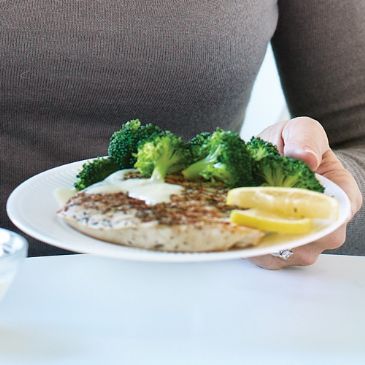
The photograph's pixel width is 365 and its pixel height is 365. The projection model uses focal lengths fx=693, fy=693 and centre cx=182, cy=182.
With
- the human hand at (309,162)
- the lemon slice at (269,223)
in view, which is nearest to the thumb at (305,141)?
the human hand at (309,162)

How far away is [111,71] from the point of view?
4.40ft

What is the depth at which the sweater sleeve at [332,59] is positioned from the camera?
1.55m

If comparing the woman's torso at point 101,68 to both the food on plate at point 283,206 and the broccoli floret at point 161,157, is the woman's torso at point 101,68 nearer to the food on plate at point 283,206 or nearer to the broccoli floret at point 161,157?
the broccoli floret at point 161,157

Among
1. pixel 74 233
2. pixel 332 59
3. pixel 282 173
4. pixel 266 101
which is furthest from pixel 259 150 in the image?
pixel 266 101

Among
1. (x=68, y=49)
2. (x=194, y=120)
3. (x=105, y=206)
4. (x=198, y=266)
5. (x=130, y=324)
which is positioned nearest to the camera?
(x=105, y=206)

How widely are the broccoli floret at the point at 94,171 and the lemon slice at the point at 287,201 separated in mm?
189

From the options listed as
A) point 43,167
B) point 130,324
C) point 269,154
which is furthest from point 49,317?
point 43,167

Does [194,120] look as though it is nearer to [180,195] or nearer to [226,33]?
[226,33]

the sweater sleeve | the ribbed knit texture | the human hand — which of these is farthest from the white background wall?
the human hand

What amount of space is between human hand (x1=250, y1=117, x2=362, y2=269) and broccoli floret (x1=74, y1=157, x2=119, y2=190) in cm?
24

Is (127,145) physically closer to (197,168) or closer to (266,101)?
(197,168)

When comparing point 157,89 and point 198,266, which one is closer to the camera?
point 198,266

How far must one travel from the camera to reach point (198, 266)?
1049 mm

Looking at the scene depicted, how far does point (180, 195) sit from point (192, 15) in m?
0.67
